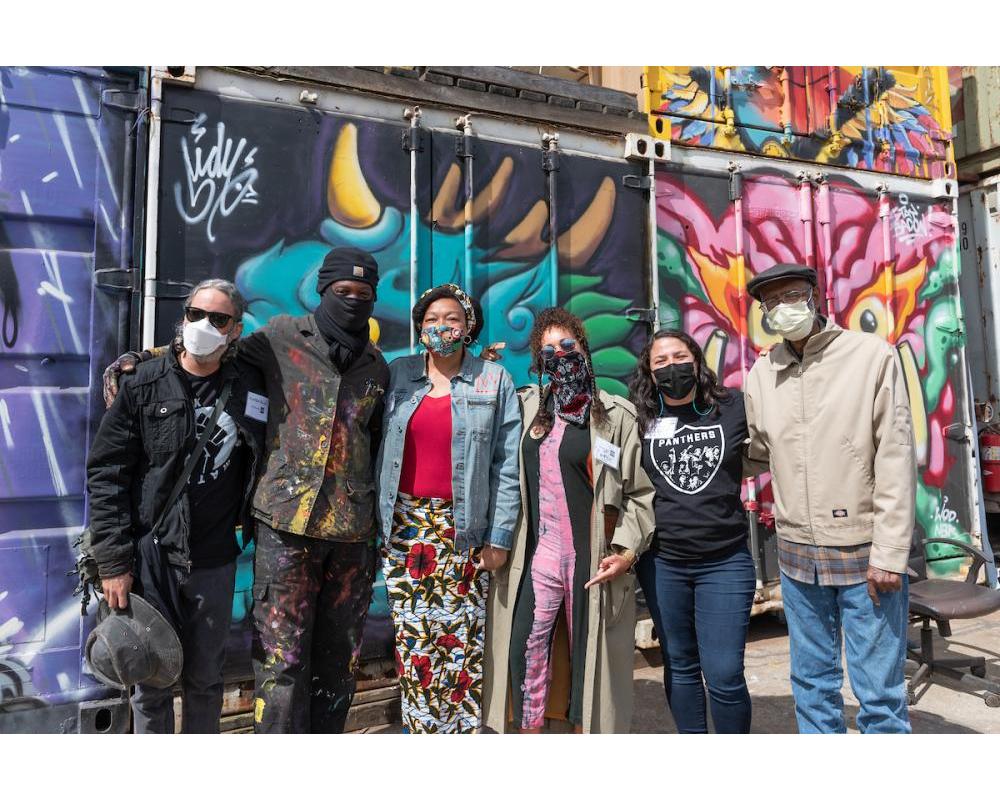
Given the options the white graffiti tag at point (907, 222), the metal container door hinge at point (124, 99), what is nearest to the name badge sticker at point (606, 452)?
the metal container door hinge at point (124, 99)

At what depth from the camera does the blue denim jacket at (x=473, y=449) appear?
2445 millimetres

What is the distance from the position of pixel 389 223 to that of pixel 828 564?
289cm

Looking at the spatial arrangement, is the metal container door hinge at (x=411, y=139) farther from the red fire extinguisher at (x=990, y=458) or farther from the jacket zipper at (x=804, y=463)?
the red fire extinguisher at (x=990, y=458)

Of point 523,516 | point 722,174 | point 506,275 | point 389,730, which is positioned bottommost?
point 389,730

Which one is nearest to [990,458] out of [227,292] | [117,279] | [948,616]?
[948,616]

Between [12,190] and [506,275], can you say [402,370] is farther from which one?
[12,190]

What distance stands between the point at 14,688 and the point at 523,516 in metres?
2.58

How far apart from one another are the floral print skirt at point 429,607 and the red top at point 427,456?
5cm

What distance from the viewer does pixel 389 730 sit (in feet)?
11.6

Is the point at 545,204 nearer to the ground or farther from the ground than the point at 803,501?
farther from the ground

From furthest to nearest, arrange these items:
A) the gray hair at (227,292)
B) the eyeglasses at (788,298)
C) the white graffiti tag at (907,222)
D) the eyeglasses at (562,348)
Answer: the white graffiti tag at (907,222), the eyeglasses at (562,348), the eyeglasses at (788,298), the gray hair at (227,292)

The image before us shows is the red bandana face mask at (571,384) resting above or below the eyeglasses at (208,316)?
below

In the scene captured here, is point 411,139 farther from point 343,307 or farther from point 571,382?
point 571,382

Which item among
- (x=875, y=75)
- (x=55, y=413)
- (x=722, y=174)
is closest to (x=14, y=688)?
(x=55, y=413)
